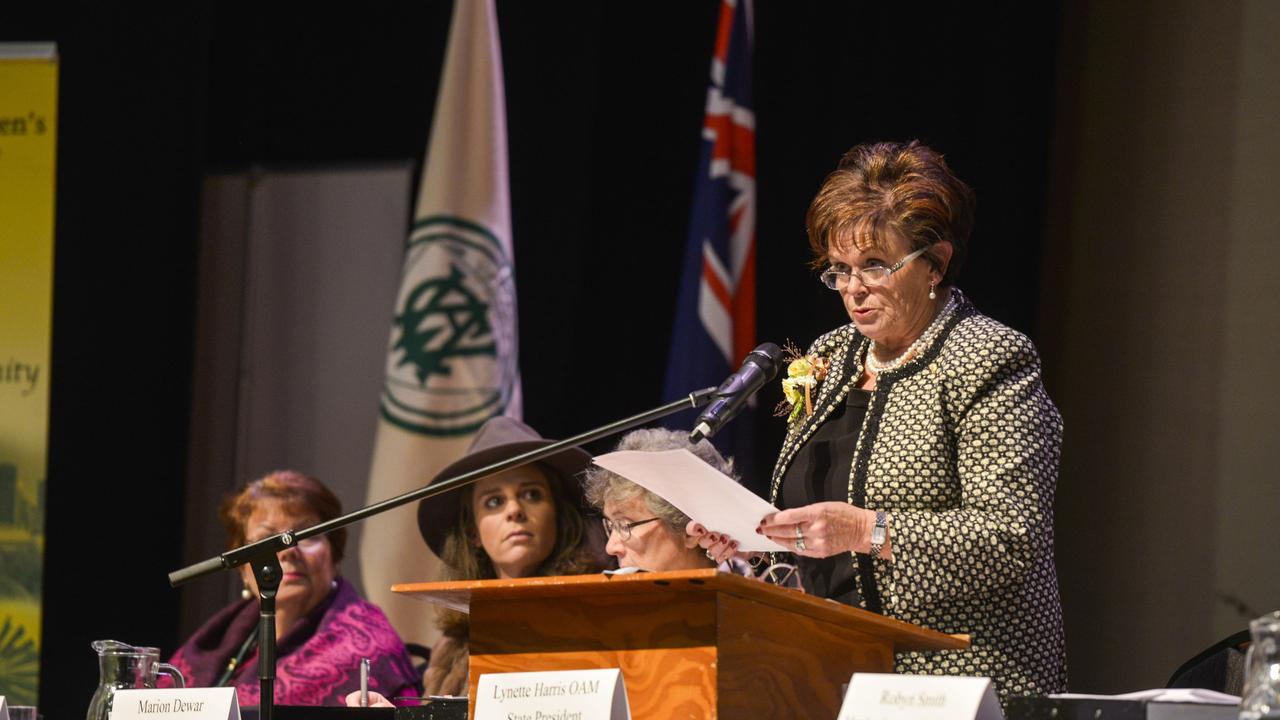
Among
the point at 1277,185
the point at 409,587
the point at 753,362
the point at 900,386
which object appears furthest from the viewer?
the point at 1277,185

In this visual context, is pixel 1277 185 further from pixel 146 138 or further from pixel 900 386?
pixel 146 138

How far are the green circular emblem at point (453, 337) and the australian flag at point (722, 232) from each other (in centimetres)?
49

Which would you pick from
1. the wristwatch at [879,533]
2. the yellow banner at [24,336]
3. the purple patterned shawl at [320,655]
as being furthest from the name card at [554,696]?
the yellow banner at [24,336]

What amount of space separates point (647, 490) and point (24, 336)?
8.50 feet

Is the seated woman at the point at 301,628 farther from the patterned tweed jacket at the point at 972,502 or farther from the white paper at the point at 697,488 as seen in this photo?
the white paper at the point at 697,488

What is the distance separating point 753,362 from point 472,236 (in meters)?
2.49

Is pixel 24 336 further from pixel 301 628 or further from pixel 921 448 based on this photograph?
pixel 921 448

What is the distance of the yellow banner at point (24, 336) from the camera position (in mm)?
4332

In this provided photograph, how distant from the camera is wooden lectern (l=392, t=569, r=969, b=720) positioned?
5.05ft

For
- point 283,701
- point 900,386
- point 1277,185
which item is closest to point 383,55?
point 283,701

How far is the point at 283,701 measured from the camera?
3436 mm

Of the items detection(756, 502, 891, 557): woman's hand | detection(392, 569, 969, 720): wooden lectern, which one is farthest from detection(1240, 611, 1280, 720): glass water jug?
detection(756, 502, 891, 557): woman's hand

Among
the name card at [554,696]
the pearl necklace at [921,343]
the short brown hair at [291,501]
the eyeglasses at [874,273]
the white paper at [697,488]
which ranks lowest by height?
the short brown hair at [291,501]

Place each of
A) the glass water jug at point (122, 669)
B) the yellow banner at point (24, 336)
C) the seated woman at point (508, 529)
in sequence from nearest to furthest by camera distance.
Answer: the glass water jug at point (122, 669), the seated woman at point (508, 529), the yellow banner at point (24, 336)
